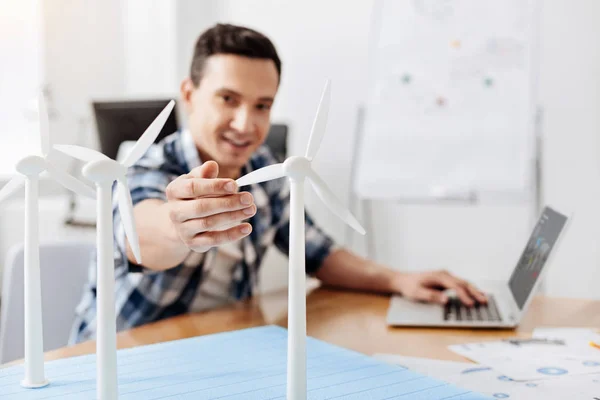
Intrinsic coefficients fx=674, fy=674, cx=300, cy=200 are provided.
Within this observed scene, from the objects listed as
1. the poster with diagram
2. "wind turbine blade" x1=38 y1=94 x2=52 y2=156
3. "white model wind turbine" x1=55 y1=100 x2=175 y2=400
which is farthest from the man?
the poster with diagram

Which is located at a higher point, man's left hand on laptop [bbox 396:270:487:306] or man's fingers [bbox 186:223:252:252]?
man's fingers [bbox 186:223:252:252]

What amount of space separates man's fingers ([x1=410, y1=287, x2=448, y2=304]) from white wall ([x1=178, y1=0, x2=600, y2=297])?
1120mm

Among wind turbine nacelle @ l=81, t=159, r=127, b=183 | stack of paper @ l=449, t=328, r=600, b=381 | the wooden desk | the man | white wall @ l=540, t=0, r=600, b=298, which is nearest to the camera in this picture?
wind turbine nacelle @ l=81, t=159, r=127, b=183

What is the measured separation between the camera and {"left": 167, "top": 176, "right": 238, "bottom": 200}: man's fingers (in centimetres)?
75

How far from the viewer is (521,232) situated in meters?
2.61

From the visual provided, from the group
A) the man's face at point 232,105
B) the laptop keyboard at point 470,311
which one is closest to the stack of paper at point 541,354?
the laptop keyboard at point 470,311

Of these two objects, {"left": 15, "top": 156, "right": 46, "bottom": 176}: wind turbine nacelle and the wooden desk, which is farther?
the wooden desk

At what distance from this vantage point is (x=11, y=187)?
0.82 m

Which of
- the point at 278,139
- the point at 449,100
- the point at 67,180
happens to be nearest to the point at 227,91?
the point at 67,180

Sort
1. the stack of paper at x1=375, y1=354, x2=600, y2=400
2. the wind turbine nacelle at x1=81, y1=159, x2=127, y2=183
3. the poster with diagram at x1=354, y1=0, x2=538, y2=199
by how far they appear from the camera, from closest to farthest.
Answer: the wind turbine nacelle at x1=81, y1=159, x2=127, y2=183 → the stack of paper at x1=375, y1=354, x2=600, y2=400 → the poster with diagram at x1=354, y1=0, x2=538, y2=199

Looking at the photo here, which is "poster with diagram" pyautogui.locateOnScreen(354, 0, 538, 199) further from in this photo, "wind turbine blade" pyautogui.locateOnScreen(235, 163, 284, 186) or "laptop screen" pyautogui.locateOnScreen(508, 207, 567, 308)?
"wind turbine blade" pyautogui.locateOnScreen(235, 163, 284, 186)

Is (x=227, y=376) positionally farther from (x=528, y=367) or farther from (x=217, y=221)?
(x=528, y=367)

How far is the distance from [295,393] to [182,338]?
0.45 m

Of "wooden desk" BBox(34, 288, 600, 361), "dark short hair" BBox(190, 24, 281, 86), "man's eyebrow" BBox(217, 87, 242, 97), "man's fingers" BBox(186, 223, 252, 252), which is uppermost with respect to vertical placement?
"dark short hair" BBox(190, 24, 281, 86)
